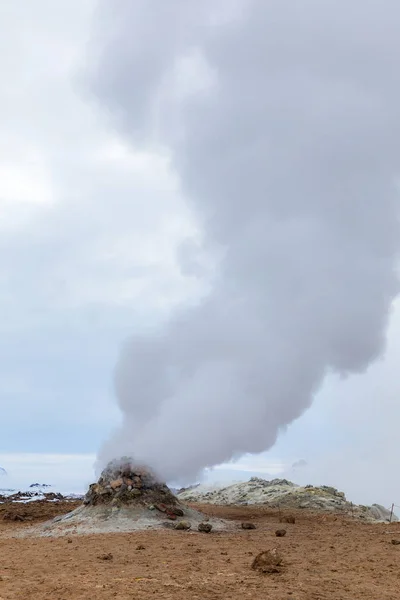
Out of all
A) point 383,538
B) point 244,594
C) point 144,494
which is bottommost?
point 244,594

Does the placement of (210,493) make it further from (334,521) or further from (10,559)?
(10,559)

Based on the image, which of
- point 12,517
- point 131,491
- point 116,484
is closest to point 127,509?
point 131,491

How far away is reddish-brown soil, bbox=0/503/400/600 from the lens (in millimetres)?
10406

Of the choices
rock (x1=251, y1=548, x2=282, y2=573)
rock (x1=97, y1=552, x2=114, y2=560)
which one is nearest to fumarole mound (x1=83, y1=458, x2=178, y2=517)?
rock (x1=97, y1=552, x2=114, y2=560)

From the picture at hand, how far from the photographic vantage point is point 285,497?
100ft

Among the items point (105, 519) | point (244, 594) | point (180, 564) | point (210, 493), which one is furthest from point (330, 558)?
point (210, 493)

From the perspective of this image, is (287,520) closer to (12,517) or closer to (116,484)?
(116,484)

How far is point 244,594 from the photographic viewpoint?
33.6 ft

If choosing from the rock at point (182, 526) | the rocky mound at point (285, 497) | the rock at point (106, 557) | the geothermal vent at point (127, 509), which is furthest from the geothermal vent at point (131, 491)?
the rocky mound at point (285, 497)

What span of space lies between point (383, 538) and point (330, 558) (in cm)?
469

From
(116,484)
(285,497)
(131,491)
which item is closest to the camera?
(131,491)

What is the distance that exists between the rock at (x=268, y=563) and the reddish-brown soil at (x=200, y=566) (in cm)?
16

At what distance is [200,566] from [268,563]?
1.53 meters

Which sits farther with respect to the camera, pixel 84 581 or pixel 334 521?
pixel 334 521
